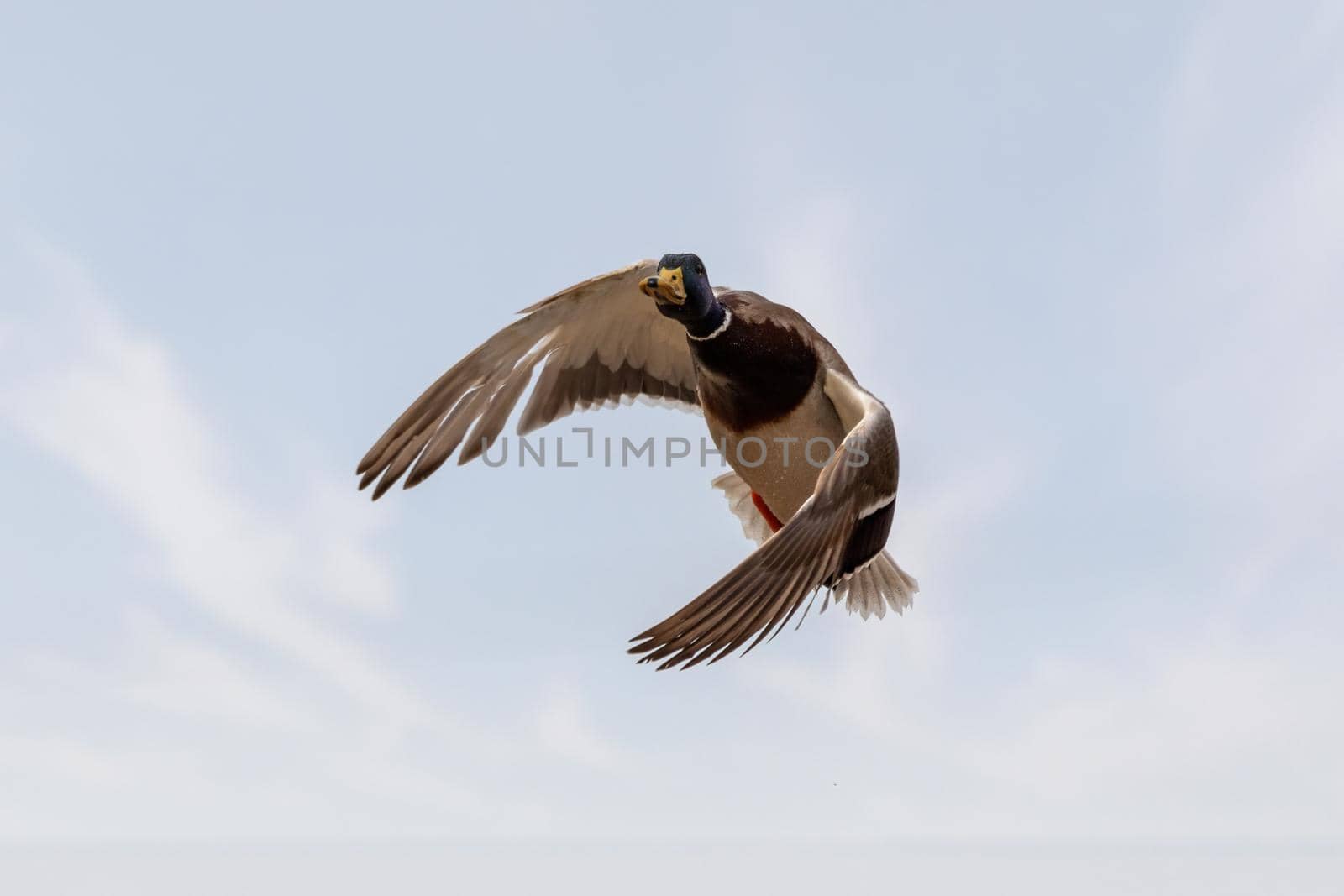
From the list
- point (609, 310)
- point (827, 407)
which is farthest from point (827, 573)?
point (609, 310)

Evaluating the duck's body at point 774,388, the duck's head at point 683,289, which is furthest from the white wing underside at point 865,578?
the duck's head at point 683,289

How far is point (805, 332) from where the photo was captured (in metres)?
5.60

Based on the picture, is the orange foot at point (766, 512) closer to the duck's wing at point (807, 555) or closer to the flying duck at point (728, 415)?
the flying duck at point (728, 415)

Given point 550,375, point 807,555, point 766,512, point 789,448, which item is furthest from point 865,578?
point 807,555

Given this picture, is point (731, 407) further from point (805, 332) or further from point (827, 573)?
point (827, 573)

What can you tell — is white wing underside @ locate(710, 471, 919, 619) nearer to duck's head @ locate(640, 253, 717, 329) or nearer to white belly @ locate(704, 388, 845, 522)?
white belly @ locate(704, 388, 845, 522)

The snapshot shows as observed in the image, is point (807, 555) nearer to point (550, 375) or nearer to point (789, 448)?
point (789, 448)

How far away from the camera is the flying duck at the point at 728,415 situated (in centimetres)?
420

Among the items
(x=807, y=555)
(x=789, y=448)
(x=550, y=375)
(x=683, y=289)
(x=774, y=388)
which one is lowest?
(x=807, y=555)

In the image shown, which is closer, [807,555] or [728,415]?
[807,555]

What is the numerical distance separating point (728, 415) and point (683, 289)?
0.78 meters

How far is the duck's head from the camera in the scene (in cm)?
521

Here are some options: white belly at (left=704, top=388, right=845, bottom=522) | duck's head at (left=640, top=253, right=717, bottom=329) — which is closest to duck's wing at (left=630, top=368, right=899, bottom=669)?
white belly at (left=704, top=388, right=845, bottom=522)

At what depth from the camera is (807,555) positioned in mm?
4352
